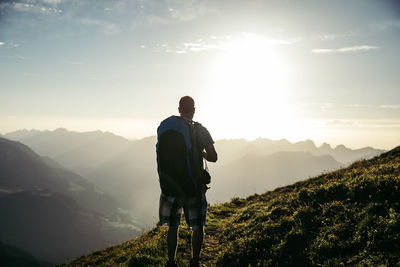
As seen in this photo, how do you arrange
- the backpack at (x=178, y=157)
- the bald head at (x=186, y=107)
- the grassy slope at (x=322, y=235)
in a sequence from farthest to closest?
1. the bald head at (x=186, y=107)
2. the backpack at (x=178, y=157)
3. the grassy slope at (x=322, y=235)

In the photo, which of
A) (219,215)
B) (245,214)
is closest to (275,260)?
(245,214)

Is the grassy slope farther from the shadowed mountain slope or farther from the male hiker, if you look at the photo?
the shadowed mountain slope

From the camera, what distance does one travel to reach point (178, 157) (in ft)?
17.7

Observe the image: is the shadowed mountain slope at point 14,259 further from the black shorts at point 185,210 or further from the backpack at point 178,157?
the backpack at point 178,157

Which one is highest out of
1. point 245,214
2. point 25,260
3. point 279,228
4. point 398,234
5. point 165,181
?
point 165,181

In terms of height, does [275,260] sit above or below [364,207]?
below

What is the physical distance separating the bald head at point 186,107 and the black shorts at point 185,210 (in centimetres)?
203

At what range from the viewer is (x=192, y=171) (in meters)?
5.38

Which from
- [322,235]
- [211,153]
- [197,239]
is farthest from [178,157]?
[322,235]

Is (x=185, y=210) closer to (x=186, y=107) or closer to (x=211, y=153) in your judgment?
(x=211, y=153)

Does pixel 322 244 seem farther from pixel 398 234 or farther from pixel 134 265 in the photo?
pixel 134 265

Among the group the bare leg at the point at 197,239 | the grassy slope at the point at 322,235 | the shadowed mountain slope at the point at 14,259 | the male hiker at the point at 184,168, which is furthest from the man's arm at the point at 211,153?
the shadowed mountain slope at the point at 14,259

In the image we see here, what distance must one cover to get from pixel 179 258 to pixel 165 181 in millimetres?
3280

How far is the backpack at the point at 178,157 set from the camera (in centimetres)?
537
